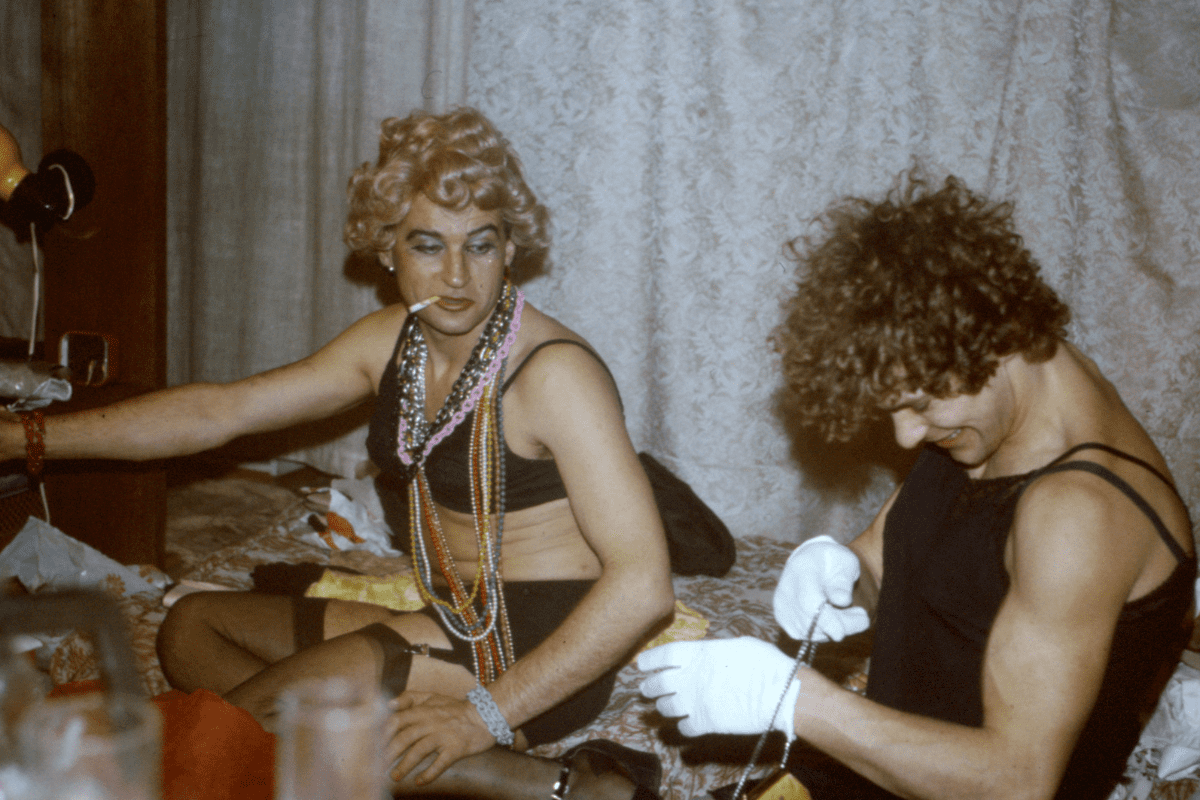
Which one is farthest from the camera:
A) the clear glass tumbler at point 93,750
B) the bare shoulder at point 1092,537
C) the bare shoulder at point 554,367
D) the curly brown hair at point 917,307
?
the bare shoulder at point 554,367

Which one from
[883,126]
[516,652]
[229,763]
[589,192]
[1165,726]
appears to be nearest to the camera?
[229,763]

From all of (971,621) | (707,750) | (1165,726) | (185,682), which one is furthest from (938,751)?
(185,682)

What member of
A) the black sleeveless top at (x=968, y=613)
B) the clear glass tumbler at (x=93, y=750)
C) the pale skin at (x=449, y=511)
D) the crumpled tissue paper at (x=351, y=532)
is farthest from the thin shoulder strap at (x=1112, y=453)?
the crumpled tissue paper at (x=351, y=532)

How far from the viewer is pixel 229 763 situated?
0.78m

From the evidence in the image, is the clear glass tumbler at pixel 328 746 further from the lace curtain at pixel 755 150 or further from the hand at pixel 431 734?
the lace curtain at pixel 755 150

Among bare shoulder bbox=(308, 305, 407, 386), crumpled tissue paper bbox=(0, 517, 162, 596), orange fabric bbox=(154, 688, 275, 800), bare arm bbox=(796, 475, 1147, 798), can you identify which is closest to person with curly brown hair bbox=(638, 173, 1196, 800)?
bare arm bbox=(796, 475, 1147, 798)

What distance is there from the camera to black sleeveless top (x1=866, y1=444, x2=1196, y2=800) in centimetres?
98

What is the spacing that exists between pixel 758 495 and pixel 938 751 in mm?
1492

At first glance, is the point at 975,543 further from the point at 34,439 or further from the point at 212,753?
the point at 34,439

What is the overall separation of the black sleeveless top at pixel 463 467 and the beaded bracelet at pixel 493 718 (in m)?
0.34

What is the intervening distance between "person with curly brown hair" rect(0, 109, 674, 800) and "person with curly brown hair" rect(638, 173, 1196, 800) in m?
0.21

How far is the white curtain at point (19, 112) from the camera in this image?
103 inches

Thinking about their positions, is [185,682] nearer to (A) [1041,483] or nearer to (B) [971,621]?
(B) [971,621]

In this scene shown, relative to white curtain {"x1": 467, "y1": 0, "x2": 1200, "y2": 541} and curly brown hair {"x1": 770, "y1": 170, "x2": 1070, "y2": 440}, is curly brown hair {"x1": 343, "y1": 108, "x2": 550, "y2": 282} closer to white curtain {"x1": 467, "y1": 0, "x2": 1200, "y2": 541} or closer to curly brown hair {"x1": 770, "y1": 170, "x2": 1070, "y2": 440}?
curly brown hair {"x1": 770, "y1": 170, "x2": 1070, "y2": 440}
